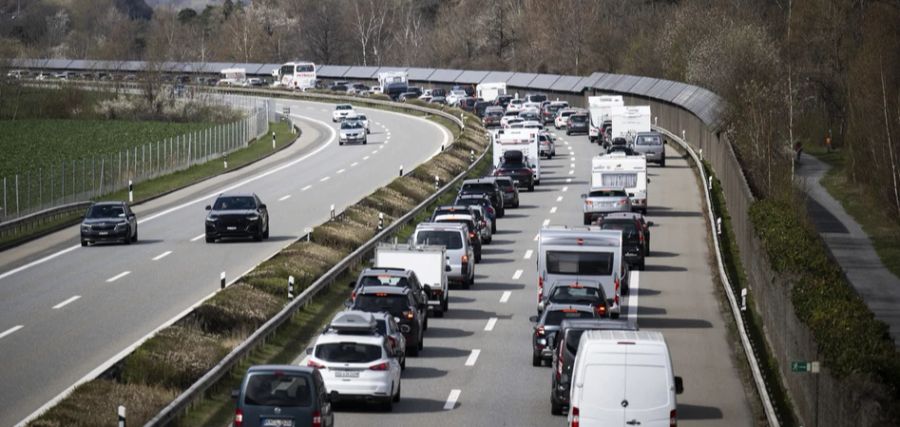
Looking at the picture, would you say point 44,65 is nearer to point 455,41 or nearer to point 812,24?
point 455,41

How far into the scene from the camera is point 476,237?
48.0 m

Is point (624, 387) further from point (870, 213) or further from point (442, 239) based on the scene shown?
point (870, 213)

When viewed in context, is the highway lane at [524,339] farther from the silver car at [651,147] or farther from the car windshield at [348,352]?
the silver car at [651,147]

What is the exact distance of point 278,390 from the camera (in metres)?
22.2

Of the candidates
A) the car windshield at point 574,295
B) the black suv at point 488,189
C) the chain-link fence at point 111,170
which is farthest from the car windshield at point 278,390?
the black suv at point 488,189

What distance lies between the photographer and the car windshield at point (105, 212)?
5038 cm

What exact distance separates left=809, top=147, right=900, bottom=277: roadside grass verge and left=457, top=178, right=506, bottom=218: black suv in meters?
14.6

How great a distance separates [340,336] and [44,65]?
157435mm

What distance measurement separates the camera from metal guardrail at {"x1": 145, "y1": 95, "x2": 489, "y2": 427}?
24.4 meters

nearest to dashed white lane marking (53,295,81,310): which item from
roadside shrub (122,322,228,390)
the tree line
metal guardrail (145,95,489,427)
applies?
metal guardrail (145,95,489,427)

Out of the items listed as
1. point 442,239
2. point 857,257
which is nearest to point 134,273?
point 442,239

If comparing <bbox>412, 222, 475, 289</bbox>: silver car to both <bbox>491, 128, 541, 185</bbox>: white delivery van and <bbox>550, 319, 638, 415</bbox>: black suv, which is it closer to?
<bbox>550, 319, 638, 415</bbox>: black suv

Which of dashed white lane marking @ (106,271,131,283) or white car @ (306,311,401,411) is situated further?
dashed white lane marking @ (106,271,131,283)

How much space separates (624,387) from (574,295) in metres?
Answer: 12.1
